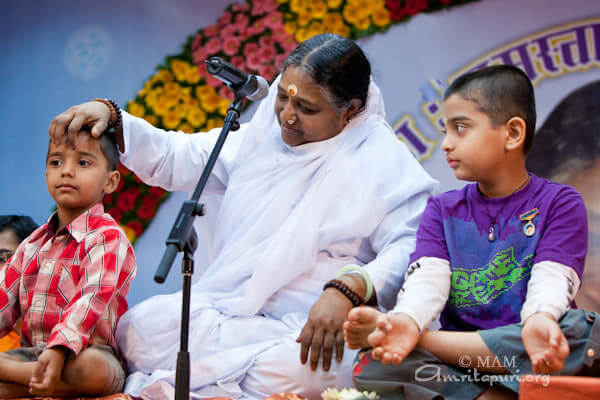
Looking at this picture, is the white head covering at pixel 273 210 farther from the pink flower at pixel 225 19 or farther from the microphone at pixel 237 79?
the pink flower at pixel 225 19

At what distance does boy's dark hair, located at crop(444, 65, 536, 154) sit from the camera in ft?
6.81

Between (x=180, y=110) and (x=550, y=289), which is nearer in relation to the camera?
(x=550, y=289)

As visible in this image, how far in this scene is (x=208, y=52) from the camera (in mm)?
4461

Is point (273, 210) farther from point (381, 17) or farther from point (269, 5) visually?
point (269, 5)

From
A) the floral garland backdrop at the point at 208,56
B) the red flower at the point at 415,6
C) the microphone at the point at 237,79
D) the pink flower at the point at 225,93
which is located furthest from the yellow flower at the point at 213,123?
the microphone at the point at 237,79

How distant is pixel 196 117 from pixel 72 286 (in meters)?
2.29

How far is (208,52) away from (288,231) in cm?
231

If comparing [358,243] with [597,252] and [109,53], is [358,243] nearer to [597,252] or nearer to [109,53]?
[597,252]

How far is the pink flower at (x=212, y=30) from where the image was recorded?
450 centimetres

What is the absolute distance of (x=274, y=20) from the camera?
4.45 m

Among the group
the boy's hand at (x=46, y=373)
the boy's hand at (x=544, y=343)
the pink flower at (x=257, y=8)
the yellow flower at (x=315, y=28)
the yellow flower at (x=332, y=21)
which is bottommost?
the boy's hand at (x=46, y=373)

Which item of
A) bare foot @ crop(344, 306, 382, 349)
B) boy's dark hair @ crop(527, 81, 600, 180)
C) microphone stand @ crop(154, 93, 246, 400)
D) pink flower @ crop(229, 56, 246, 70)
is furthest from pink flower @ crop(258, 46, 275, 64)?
bare foot @ crop(344, 306, 382, 349)

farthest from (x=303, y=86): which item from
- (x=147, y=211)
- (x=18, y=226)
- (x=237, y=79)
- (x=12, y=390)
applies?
(x=147, y=211)

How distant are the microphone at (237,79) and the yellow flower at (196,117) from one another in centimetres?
217
